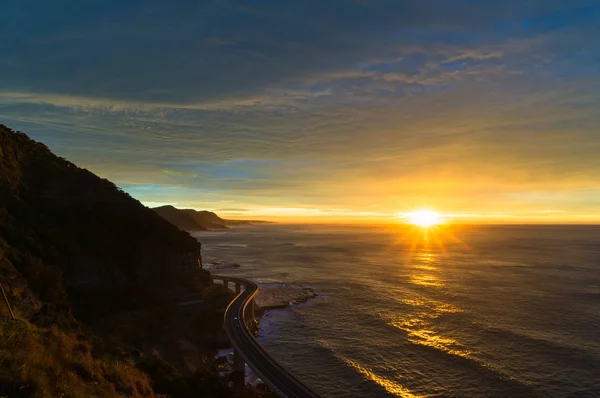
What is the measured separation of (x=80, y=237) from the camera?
56938 millimetres

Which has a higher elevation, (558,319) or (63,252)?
(63,252)

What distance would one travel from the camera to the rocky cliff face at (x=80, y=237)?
46.1 m

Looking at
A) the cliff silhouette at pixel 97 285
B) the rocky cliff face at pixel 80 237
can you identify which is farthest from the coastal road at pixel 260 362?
the rocky cliff face at pixel 80 237

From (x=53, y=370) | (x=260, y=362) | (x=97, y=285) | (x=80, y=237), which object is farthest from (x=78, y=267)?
(x=53, y=370)

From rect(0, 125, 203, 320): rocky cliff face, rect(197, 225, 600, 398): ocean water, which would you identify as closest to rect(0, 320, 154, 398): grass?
rect(0, 125, 203, 320): rocky cliff face

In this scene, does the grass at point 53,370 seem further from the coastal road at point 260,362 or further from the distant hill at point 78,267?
the coastal road at point 260,362

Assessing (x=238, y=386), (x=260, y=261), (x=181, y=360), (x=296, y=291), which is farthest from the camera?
(x=260, y=261)

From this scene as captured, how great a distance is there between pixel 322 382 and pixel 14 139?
6094cm

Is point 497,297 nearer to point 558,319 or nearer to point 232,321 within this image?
point 558,319

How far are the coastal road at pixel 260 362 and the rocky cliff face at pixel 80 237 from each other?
13.5m

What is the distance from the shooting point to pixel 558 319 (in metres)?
65.1

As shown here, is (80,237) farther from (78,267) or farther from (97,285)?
(97,285)

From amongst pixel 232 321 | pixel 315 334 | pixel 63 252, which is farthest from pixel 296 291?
pixel 63 252

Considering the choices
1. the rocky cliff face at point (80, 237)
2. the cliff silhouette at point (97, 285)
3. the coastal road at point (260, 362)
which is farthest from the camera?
the rocky cliff face at point (80, 237)
